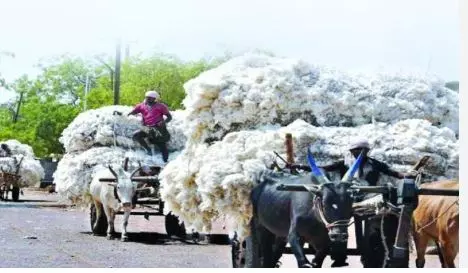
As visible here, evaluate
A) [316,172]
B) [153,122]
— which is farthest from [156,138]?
[316,172]

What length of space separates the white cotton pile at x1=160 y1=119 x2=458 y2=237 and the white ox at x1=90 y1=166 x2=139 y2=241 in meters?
4.01

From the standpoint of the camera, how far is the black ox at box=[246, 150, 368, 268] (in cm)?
554

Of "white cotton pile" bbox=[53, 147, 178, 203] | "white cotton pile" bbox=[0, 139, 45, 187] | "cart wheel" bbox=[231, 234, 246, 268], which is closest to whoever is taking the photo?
"cart wheel" bbox=[231, 234, 246, 268]

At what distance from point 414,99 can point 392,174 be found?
852 mm

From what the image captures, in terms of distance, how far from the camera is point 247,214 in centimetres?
661

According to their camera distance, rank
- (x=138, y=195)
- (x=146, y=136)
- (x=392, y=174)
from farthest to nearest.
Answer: (x=138, y=195), (x=146, y=136), (x=392, y=174)

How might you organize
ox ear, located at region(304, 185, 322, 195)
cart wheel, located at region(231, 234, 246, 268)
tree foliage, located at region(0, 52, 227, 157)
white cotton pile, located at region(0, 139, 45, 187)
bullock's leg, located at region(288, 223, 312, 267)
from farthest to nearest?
white cotton pile, located at region(0, 139, 45, 187) < tree foliage, located at region(0, 52, 227, 157) < cart wheel, located at region(231, 234, 246, 268) < bullock's leg, located at region(288, 223, 312, 267) < ox ear, located at region(304, 185, 322, 195)

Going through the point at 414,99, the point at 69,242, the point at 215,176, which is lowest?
the point at 69,242

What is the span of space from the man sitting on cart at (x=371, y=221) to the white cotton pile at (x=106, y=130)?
4265mm

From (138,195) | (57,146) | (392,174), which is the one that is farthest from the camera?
(57,146)

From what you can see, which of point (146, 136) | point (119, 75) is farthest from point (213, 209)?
point (146, 136)

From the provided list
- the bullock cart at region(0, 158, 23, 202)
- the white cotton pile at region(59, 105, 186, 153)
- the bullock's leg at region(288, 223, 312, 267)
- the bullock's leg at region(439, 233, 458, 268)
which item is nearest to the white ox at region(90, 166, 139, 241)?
the white cotton pile at region(59, 105, 186, 153)

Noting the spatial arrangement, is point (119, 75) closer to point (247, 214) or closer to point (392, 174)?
point (247, 214)

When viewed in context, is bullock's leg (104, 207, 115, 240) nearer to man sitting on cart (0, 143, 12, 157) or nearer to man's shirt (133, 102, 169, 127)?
man's shirt (133, 102, 169, 127)
